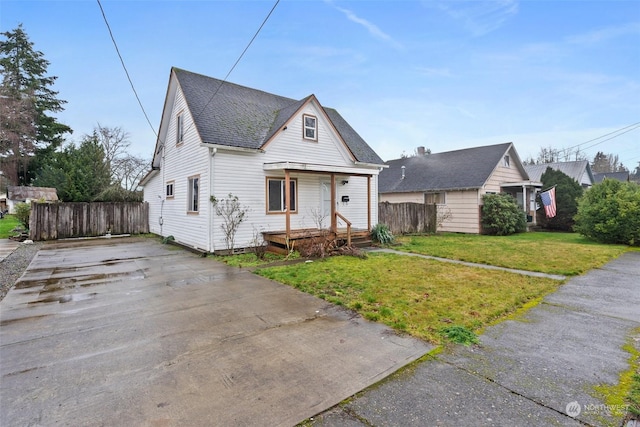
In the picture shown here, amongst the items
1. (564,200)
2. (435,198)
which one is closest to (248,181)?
(435,198)

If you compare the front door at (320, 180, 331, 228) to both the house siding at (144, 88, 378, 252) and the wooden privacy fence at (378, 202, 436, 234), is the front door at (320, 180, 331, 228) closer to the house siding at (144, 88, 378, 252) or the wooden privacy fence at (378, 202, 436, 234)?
the house siding at (144, 88, 378, 252)

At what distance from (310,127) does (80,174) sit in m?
19.1

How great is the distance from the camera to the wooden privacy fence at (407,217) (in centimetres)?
1562

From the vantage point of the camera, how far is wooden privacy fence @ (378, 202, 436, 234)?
51.3ft

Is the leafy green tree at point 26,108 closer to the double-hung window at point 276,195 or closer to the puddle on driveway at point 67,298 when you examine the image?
the double-hung window at point 276,195

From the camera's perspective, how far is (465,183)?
17109 millimetres

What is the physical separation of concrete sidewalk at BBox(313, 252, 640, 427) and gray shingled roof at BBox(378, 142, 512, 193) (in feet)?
45.6

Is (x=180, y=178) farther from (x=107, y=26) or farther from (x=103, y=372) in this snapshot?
(x=103, y=372)

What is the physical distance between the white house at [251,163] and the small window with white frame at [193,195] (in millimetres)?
37

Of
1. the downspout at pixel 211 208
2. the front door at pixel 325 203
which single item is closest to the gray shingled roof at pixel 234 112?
the downspout at pixel 211 208

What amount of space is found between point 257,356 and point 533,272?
727cm

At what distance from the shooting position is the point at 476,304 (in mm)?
4820

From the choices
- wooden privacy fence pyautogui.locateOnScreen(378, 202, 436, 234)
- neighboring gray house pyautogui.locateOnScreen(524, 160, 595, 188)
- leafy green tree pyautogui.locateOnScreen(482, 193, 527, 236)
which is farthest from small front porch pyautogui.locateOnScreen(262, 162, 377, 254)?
neighboring gray house pyautogui.locateOnScreen(524, 160, 595, 188)

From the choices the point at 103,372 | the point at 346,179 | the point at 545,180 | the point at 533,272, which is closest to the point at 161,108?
the point at 346,179
